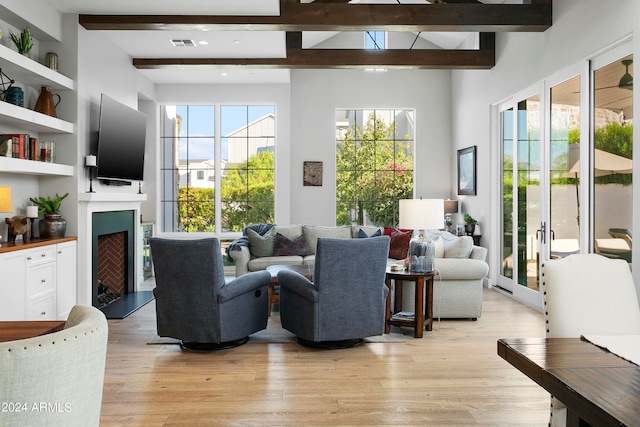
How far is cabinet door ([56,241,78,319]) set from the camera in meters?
4.98

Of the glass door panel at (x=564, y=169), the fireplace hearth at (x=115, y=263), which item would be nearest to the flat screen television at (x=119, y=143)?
the fireplace hearth at (x=115, y=263)

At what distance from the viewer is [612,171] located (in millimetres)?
4574

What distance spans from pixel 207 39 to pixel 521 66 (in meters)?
3.77

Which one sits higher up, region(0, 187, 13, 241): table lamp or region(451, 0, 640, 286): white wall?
region(451, 0, 640, 286): white wall

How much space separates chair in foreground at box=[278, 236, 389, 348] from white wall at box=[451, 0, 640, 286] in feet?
6.71

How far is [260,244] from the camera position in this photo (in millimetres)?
6992

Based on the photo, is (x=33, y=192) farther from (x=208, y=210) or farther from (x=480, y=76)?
(x=480, y=76)

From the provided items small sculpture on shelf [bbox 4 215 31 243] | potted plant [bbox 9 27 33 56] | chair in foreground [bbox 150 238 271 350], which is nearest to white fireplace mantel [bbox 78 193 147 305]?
small sculpture on shelf [bbox 4 215 31 243]

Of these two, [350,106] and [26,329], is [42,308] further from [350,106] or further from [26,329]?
[350,106]

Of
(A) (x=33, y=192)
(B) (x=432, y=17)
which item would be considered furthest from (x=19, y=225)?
(B) (x=432, y=17)

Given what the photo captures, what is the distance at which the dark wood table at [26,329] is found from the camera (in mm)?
1889

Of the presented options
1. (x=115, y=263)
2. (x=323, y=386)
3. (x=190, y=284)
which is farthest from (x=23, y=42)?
(x=323, y=386)

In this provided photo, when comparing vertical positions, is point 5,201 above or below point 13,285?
above

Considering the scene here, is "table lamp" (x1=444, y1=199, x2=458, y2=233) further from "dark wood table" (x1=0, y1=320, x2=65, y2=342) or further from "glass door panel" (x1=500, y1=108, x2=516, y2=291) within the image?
"dark wood table" (x1=0, y1=320, x2=65, y2=342)
